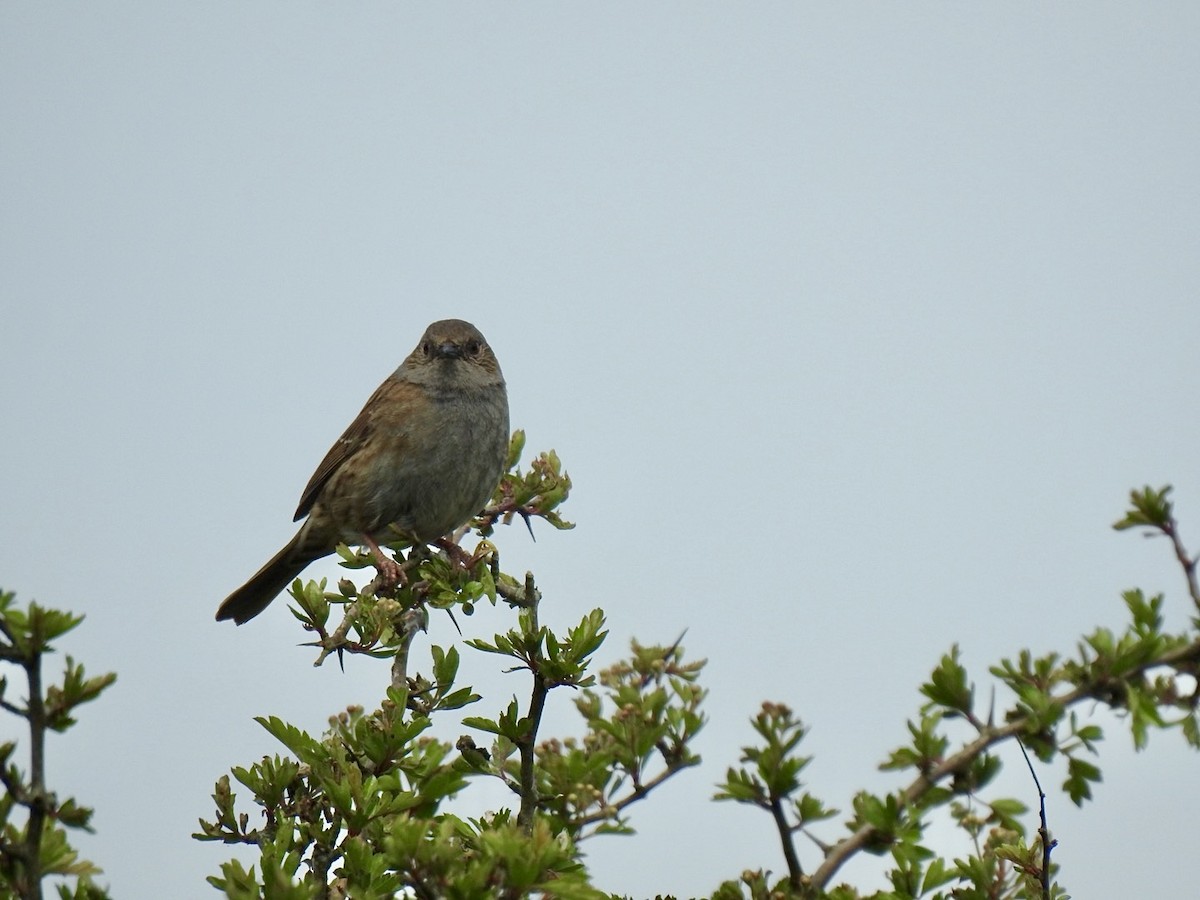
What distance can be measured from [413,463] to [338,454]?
66cm

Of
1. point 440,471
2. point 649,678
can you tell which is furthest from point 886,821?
point 440,471

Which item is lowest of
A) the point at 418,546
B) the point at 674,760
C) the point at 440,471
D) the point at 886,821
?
the point at 886,821

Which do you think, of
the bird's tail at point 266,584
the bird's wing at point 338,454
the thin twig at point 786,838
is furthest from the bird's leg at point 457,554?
the thin twig at point 786,838

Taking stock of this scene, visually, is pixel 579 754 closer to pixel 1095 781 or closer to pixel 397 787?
pixel 397 787

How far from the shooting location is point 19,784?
2381mm

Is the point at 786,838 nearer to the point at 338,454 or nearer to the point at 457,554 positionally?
the point at 457,554

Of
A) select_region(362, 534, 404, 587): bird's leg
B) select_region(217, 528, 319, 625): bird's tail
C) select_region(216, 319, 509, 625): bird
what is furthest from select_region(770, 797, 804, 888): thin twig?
select_region(217, 528, 319, 625): bird's tail

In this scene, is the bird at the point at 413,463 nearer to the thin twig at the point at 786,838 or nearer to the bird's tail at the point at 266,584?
the bird's tail at the point at 266,584

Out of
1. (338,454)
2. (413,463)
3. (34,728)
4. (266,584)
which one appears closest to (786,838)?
(34,728)

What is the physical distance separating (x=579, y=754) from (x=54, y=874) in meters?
1.10

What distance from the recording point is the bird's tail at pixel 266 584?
7.22m

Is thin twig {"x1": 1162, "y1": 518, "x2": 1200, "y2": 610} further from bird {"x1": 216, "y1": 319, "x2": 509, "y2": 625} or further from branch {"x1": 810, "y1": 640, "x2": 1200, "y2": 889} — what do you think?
bird {"x1": 216, "y1": 319, "x2": 509, "y2": 625}

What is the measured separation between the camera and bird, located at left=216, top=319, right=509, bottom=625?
6.44 m

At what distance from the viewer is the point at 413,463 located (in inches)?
257
